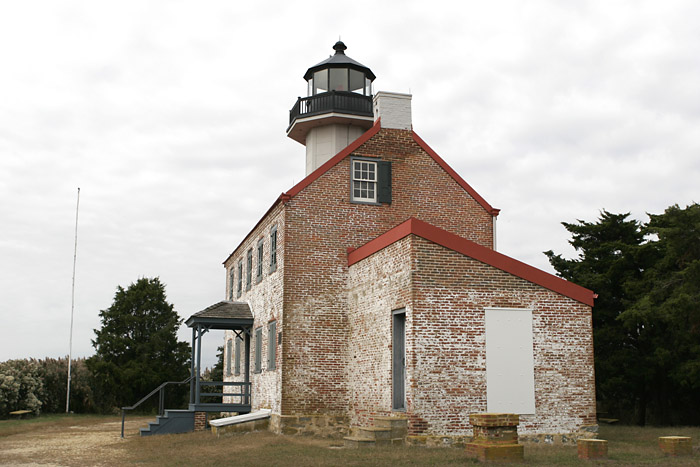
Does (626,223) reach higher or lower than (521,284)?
higher

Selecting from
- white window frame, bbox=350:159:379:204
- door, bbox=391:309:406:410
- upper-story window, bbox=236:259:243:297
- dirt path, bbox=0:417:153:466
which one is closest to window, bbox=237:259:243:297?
upper-story window, bbox=236:259:243:297

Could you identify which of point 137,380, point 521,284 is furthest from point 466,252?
point 137,380

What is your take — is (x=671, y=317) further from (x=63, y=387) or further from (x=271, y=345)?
(x=63, y=387)

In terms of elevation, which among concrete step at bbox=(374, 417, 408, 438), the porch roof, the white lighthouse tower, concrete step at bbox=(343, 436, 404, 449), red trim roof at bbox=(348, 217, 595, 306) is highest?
the white lighthouse tower

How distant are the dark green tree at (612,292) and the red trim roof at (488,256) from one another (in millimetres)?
9249

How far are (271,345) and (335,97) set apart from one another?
8.78 meters

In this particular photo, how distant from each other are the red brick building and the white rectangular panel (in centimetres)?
2

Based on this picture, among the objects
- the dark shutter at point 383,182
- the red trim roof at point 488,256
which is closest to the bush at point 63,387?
the dark shutter at point 383,182

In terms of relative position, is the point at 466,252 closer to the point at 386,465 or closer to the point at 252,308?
the point at 386,465

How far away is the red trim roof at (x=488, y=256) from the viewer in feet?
46.4

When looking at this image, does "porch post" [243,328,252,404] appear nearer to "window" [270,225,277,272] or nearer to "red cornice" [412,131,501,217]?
"window" [270,225,277,272]

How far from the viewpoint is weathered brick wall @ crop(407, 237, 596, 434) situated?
1377 centimetres

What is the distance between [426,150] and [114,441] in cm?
1148

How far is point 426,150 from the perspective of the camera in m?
19.7
